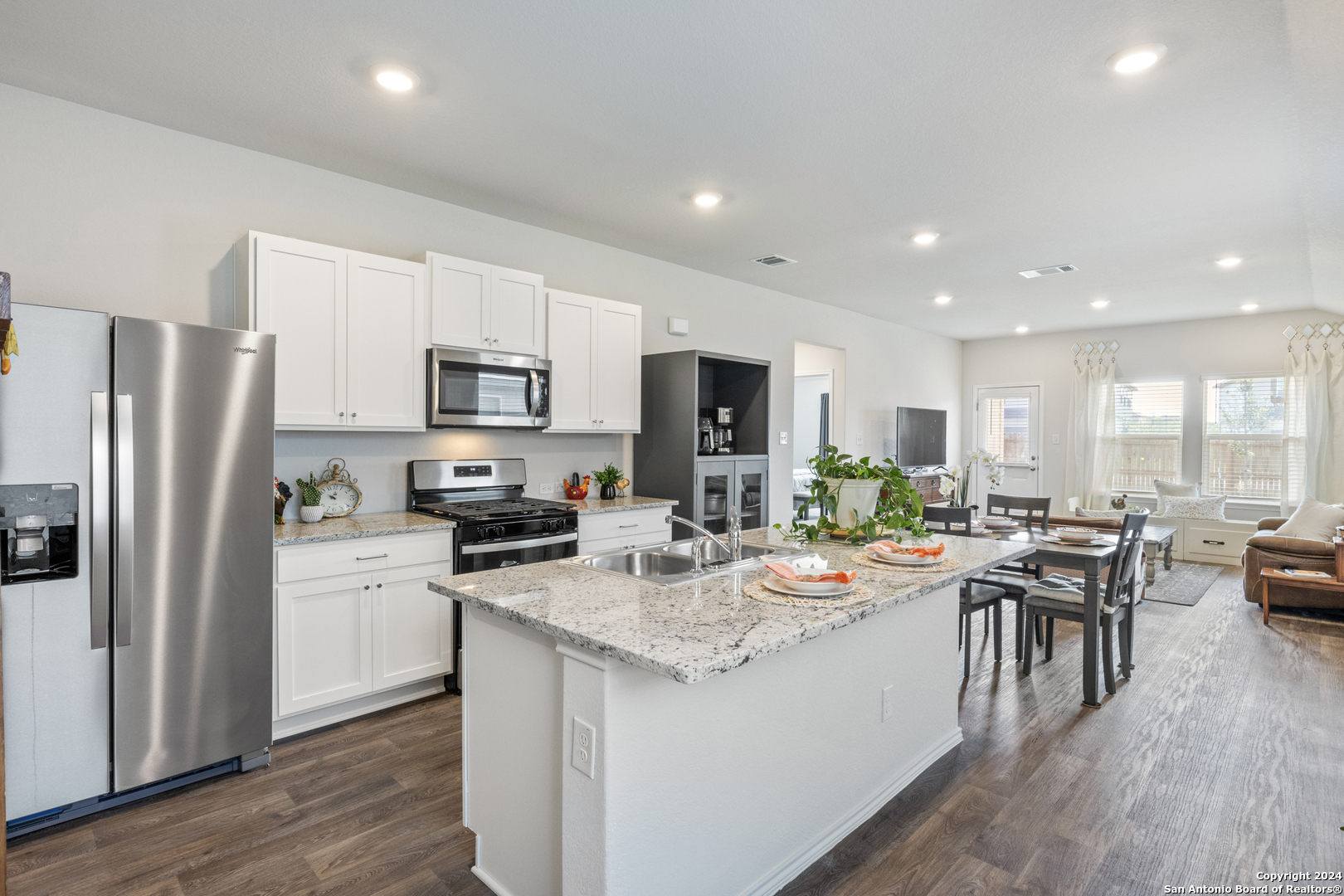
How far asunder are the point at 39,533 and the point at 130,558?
0.25m

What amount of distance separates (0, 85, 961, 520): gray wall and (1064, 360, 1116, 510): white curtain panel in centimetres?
561

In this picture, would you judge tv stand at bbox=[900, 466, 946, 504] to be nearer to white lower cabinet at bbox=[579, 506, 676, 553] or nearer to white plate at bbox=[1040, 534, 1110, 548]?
white plate at bbox=[1040, 534, 1110, 548]

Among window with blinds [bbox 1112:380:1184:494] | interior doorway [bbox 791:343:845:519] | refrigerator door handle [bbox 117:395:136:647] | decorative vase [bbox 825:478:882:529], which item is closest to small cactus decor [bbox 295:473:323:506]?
refrigerator door handle [bbox 117:395:136:647]

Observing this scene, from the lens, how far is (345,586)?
9.72 ft

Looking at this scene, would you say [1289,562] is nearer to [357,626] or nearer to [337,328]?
[357,626]

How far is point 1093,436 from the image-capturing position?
8305mm

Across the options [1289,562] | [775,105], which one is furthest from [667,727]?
[1289,562]

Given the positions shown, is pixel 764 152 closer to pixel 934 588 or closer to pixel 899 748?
pixel 934 588

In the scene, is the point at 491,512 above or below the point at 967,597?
above

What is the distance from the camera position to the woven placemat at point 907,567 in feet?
7.57

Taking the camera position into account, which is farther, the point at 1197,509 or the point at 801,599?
the point at 1197,509

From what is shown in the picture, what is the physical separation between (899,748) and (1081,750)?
3.05 ft

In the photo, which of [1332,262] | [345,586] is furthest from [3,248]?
[1332,262]

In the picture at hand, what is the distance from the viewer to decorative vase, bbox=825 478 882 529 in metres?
2.79
